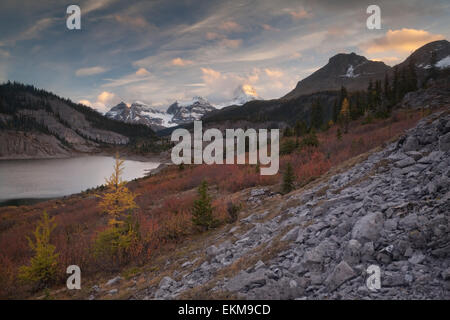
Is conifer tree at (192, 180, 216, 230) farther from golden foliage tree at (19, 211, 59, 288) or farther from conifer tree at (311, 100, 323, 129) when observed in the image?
conifer tree at (311, 100, 323, 129)

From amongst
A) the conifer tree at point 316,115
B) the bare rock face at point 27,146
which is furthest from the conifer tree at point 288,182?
the bare rock face at point 27,146

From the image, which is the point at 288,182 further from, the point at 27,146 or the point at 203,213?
the point at 27,146

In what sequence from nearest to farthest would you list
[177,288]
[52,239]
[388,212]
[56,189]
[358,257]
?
[358,257] < [388,212] < [177,288] < [52,239] < [56,189]

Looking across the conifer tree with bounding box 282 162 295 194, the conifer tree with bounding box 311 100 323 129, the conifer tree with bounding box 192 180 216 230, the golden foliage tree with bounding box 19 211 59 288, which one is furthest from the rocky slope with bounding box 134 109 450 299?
the conifer tree with bounding box 311 100 323 129

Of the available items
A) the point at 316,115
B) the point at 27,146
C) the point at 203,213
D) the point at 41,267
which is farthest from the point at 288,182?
the point at 27,146

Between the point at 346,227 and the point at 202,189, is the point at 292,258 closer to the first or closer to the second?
the point at 346,227

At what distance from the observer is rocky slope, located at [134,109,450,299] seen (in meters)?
3.79

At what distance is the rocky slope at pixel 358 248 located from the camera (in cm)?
379

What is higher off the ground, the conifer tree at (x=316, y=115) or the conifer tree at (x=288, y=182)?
the conifer tree at (x=316, y=115)

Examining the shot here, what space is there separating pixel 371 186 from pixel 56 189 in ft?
201

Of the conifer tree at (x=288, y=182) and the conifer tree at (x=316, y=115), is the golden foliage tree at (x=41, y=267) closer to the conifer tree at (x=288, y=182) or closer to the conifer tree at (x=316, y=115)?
the conifer tree at (x=288, y=182)
